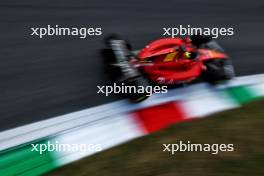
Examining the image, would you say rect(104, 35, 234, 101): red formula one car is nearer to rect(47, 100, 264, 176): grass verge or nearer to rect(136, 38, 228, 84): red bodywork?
rect(136, 38, 228, 84): red bodywork

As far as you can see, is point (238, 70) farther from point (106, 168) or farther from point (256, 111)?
point (106, 168)

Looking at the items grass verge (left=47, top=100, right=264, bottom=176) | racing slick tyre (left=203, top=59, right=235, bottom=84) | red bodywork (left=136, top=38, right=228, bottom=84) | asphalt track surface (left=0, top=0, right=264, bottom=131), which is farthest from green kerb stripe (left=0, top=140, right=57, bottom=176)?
racing slick tyre (left=203, top=59, right=235, bottom=84)

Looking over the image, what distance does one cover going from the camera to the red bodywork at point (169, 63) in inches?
223

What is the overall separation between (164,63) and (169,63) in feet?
0.22

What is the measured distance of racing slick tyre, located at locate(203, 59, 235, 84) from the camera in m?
6.11

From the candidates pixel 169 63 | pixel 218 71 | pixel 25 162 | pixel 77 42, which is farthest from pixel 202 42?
pixel 25 162

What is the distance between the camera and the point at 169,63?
573cm

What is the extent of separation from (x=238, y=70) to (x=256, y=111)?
104 cm

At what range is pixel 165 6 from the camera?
755 cm

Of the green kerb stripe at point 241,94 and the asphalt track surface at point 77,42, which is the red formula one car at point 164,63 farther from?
the asphalt track surface at point 77,42

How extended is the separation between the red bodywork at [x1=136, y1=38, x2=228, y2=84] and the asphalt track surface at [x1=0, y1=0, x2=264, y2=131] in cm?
58

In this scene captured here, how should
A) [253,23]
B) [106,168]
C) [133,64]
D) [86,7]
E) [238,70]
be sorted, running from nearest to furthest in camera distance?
[106,168]
[133,64]
[238,70]
[86,7]
[253,23]

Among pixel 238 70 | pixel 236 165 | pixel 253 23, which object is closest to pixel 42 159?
pixel 236 165

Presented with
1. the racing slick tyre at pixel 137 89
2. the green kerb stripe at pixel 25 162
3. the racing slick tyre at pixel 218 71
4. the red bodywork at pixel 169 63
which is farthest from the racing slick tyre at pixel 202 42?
the green kerb stripe at pixel 25 162
